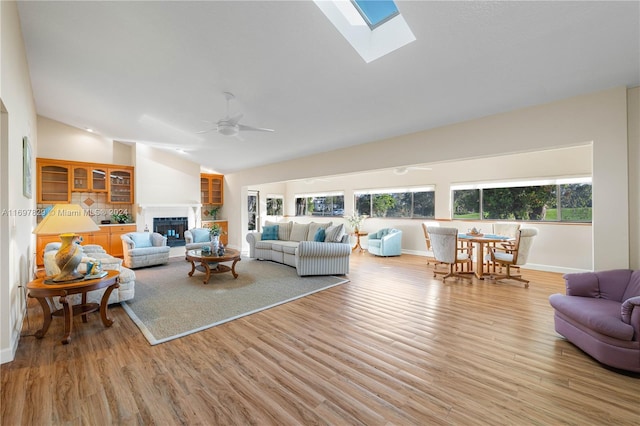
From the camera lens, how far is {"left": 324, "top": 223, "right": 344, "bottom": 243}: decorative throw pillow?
211 inches

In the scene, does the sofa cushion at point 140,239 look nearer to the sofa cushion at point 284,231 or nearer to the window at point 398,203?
the sofa cushion at point 284,231

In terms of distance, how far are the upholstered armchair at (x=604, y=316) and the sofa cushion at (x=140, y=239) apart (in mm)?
7220

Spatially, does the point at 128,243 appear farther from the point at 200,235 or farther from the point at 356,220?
the point at 356,220

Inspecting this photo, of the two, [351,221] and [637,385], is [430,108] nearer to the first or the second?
[637,385]

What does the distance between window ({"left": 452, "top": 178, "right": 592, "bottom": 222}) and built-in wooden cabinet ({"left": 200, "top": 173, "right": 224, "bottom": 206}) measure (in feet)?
23.8

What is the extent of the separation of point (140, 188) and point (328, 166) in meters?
5.21

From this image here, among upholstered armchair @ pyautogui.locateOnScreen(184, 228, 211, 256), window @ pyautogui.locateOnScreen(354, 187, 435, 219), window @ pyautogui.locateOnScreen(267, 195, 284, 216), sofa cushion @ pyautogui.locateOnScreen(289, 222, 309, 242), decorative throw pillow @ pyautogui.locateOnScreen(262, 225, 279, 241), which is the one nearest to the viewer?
sofa cushion @ pyautogui.locateOnScreen(289, 222, 309, 242)

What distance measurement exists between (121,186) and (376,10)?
7490 millimetres

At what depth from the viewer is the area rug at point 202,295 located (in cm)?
291

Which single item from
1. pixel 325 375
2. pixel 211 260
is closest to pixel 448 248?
pixel 325 375

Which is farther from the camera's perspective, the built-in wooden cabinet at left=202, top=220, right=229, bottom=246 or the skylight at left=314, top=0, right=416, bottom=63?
the built-in wooden cabinet at left=202, top=220, right=229, bottom=246

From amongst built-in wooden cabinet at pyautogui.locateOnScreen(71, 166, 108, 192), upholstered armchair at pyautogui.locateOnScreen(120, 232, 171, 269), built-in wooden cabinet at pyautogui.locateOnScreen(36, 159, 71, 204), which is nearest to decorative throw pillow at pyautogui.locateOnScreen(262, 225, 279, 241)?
upholstered armchair at pyautogui.locateOnScreen(120, 232, 171, 269)

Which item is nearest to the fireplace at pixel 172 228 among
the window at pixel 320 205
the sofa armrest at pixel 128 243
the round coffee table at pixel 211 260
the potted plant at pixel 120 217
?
the potted plant at pixel 120 217

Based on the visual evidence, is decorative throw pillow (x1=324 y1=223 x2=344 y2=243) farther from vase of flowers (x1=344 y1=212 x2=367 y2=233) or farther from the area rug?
vase of flowers (x1=344 y1=212 x2=367 y2=233)
